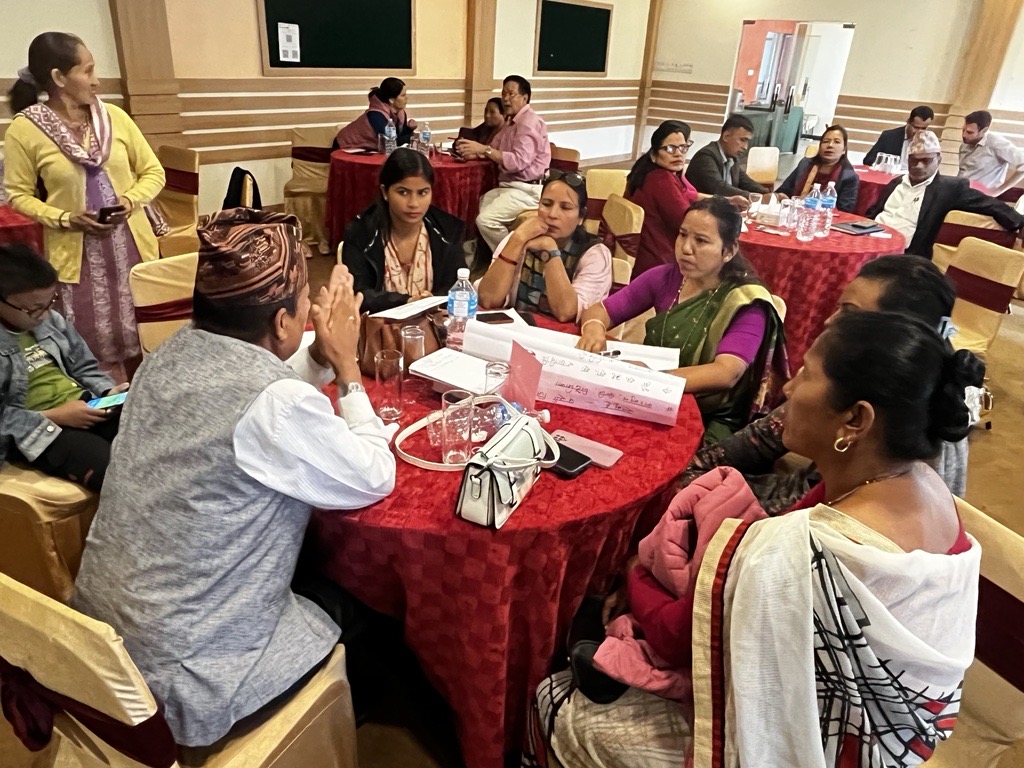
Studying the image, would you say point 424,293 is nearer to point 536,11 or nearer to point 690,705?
point 690,705

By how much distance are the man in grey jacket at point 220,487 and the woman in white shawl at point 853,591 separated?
65 cm

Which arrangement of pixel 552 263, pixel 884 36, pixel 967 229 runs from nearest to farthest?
pixel 552 263, pixel 967 229, pixel 884 36

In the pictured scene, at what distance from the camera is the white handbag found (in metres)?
1.18

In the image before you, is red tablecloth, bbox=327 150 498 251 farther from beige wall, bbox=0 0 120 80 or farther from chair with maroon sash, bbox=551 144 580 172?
beige wall, bbox=0 0 120 80

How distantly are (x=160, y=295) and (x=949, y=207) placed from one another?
4.38m

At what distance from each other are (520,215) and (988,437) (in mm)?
3164

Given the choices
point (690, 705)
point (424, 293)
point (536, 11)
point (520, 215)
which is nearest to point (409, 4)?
point (536, 11)

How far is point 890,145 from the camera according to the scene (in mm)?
6262

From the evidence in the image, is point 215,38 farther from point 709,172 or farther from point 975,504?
point 975,504

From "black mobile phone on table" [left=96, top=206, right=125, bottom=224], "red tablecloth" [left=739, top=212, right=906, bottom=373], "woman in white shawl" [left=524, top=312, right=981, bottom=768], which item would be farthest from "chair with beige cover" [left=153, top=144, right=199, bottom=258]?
"woman in white shawl" [left=524, top=312, right=981, bottom=768]

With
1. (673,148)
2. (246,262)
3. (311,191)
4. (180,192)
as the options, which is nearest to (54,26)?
(180,192)

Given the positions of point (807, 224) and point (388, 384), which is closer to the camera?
point (388, 384)

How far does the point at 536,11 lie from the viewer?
7.50 meters

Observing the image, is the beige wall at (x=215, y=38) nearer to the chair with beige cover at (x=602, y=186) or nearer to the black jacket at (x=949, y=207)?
the chair with beige cover at (x=602, y=186)
